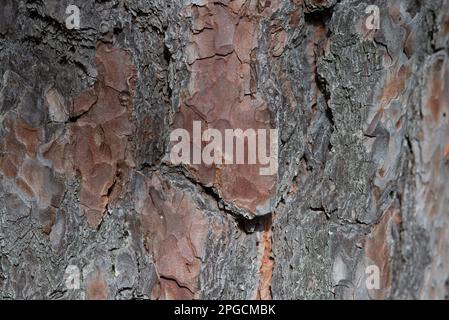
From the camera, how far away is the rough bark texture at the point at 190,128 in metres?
1.00

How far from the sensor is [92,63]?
1022 millimetres

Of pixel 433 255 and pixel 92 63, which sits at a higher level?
pixel 92 63

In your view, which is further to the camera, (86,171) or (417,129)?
(417,129)

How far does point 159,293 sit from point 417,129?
61cm

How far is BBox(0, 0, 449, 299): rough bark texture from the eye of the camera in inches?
39.3

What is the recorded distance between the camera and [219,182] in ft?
3.33

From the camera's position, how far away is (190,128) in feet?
3.28

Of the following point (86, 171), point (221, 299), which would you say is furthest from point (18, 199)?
point (221, 299)
